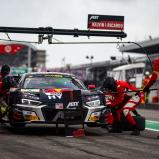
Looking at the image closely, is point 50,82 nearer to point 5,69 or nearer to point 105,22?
point 5,69

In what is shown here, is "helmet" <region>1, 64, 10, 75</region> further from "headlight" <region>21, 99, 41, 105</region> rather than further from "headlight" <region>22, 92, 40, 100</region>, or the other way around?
"headlight" <region>21, 99, 41, 105</region>

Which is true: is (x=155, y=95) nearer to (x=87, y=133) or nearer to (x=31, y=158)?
(x=87, y=133)

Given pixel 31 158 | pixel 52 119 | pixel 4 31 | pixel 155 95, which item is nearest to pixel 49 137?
pixel 52 119

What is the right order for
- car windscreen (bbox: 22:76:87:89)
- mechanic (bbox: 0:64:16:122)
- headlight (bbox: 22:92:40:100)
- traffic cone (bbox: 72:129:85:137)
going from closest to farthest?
headlight (bbox: 22:92:40:100)
traffic cone (bbox: 72:129:85:137)
car windscreen (bbox: 22:76:87:89)
mechanic (bbox: 0:64:16:122)

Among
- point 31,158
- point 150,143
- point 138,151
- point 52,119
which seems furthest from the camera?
point 52,119

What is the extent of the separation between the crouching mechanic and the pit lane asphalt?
13.6 inches

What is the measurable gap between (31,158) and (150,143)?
3.55 meters

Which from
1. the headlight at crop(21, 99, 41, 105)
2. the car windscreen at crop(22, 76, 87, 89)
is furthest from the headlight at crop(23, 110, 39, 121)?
the car windscreen at crop(22, 76, 87, 89)

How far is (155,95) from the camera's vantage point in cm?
3534

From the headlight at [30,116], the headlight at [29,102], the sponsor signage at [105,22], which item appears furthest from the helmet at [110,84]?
the sponsor signage at [105,22]

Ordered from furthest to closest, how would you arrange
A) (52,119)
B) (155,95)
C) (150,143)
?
(155,95)
(52,119)
(150,143)

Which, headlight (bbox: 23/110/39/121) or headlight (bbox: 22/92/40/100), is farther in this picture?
headlight (bbox: 22/92/40/100)

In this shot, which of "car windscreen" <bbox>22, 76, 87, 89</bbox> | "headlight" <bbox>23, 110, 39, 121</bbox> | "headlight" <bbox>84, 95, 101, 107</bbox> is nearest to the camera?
"headlight" <bbox>23, 110, 39, 121</bbox>

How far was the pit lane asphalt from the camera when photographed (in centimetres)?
917
